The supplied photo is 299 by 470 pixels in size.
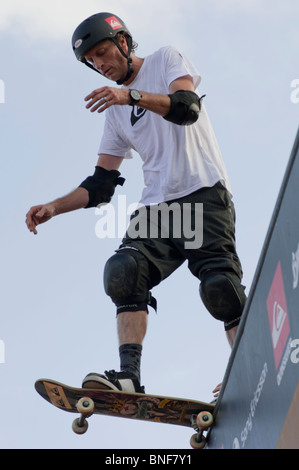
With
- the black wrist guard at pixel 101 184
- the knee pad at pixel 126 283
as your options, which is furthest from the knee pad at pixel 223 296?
the black wrist guard at pixel 101 184

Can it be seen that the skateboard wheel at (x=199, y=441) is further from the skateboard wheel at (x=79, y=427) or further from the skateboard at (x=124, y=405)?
the skateboard wheel at (x=79, y=427)

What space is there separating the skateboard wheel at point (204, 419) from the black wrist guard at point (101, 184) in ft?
7.00

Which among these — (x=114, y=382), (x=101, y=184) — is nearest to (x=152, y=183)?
(x=101, y=184)

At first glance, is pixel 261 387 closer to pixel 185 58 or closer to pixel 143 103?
pixel 143 103

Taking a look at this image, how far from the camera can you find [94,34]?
684cm

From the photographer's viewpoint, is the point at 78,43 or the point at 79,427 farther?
the point at 78,43

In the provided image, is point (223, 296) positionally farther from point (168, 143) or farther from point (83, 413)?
point (168, 143)

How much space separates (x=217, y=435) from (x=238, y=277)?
3.76 ft

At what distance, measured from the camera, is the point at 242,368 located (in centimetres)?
532

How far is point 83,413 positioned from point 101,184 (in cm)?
223

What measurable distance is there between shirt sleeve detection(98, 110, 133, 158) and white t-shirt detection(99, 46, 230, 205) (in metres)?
0.15

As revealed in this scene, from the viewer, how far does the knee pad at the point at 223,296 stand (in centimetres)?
607
